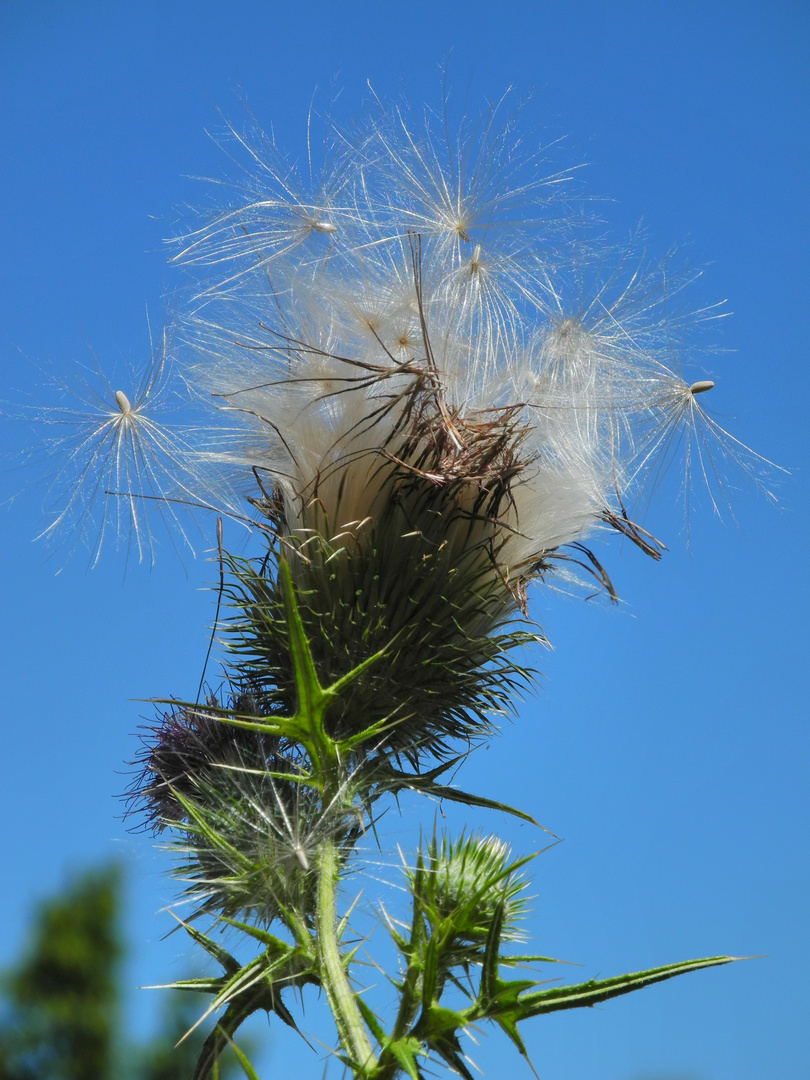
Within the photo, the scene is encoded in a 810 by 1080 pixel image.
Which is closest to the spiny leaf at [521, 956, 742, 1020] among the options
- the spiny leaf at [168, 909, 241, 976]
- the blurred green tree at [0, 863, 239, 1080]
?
the spiny leaf at [168, 909, 241, 976]

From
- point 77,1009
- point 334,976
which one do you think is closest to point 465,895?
point 334,976

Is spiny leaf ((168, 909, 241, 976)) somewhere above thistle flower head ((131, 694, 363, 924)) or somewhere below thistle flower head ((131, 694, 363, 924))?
below

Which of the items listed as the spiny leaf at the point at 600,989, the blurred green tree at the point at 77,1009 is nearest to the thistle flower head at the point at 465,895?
the spiny leaf at the point at 600,989

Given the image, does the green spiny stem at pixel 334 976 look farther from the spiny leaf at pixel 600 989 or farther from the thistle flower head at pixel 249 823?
the spiny leaf at pixel 600 989

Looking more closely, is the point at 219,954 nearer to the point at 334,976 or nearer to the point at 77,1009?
the point at 334,976

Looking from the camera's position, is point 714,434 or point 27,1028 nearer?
point 714,434

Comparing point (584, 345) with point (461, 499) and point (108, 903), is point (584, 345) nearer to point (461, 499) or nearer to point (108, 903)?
point (461, 499)

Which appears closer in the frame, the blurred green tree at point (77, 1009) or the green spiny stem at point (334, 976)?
the green spiny stem at point (334, 976)

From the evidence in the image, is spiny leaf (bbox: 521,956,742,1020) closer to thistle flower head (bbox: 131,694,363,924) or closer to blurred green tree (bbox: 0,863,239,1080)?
thistle flower head (bbox: 131,694,363,924)

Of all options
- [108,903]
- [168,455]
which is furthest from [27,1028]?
[168,455]
